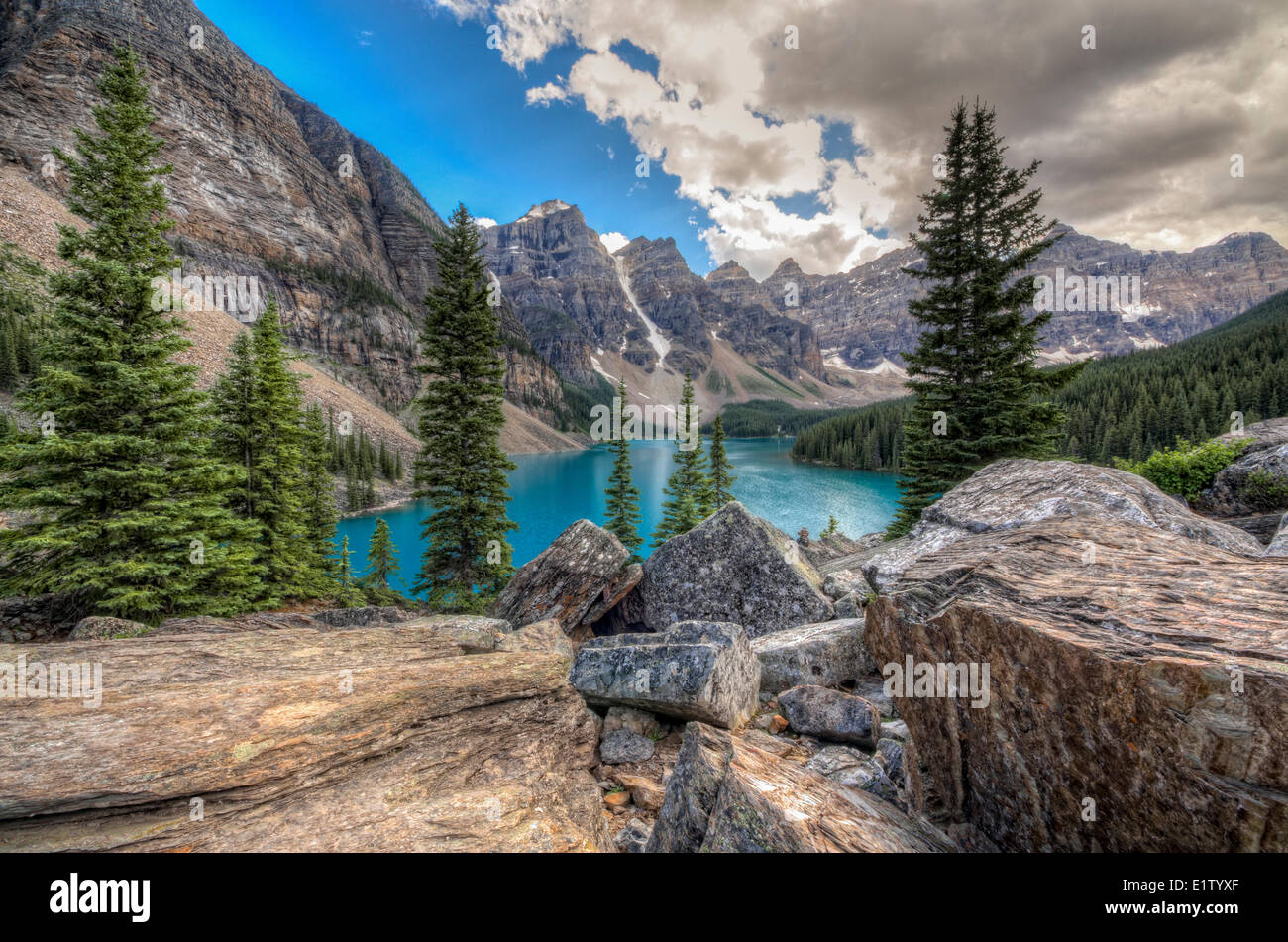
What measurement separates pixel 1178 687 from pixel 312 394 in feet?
356

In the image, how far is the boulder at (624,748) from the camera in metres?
5.72

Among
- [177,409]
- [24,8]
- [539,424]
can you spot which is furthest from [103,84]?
[24,8]

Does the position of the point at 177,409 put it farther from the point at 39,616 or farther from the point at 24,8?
the point at 24,8

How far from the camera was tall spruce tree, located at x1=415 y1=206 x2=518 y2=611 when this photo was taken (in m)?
16.5

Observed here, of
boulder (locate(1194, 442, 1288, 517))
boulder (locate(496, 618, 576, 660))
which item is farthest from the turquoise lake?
boulder (locate(496, 618, 576, 660))

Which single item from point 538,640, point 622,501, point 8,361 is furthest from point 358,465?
point 538,640

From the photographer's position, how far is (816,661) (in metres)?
6.93

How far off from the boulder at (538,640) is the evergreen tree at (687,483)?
59.9ft

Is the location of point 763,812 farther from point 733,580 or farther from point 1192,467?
point 1192,467

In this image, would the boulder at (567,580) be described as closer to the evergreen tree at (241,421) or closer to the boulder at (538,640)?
the boulder at (538,640)

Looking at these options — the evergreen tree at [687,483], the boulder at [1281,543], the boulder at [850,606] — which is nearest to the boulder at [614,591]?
the boulder at [850,606]

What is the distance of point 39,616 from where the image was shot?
11055mm

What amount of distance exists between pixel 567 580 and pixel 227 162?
19926cm

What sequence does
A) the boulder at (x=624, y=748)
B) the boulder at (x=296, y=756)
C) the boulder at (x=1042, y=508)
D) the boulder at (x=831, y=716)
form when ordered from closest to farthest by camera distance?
the boulder at (x=296, y=756), the boulder at (x=831, y=716), the boulder at (x=624, y=748), the boulder at (x=1042, y=508)
